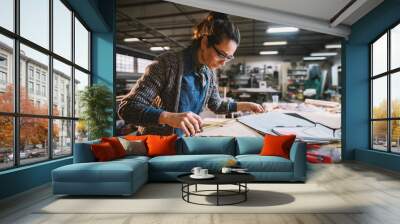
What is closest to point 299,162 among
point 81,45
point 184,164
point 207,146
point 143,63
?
point 207,146

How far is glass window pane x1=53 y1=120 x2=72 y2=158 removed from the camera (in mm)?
6191

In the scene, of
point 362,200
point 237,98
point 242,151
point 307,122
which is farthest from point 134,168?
point 307,122

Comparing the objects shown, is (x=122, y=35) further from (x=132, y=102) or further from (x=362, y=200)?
(x=362, y=200)

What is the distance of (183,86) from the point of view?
7.56 m

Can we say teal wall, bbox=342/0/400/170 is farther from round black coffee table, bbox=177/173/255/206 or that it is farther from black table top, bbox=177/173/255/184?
black table top, bbox=177/173/255/184

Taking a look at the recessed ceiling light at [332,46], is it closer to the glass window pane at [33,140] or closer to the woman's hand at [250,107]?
the woman's hand at [250,107]

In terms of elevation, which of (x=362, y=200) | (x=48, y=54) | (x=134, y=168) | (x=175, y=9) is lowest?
(x=362, y=200)

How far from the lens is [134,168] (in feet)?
15.7

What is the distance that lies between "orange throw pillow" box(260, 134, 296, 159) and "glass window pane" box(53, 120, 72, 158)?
11.5 ft

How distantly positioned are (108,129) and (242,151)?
114 inches

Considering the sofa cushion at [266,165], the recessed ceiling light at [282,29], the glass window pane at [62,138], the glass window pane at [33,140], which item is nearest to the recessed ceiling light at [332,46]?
the recessed ceiling light at [282,29]

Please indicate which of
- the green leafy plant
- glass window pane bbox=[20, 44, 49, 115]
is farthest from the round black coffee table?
the green leafy plant

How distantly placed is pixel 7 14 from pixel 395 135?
23.6ft

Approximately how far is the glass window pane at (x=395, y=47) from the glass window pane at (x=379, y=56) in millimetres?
325
